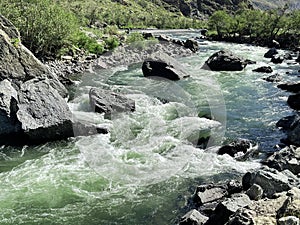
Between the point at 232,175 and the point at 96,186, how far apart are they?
22.2 feet

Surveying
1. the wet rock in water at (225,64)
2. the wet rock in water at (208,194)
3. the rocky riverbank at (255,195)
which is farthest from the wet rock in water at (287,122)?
the wet rock in water at (225,64)

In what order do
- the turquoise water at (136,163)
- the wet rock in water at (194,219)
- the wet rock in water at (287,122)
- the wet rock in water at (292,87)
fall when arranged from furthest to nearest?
the wet rock in water at (292,87) < the wet rock in water at (287,122) < the turquoise water at (136,163) < the wet rock in water at (194,219)

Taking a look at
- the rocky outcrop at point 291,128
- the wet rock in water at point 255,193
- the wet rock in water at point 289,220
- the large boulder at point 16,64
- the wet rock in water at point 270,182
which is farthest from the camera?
the large boulder at point 16,64

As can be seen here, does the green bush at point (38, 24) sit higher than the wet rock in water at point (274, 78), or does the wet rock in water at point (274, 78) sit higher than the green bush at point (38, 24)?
the green bush at point (38, 24)

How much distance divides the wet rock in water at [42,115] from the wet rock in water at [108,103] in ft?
11.5

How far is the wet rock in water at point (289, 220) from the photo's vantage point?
911 centimetres

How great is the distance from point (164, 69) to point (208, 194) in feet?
86.6

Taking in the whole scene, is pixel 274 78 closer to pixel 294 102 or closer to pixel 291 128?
pixel 294 102

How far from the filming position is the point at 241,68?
46125 mm

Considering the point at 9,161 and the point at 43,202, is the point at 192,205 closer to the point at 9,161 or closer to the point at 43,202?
the point at 43,202

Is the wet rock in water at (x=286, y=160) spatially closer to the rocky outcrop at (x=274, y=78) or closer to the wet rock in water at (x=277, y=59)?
the rocky outcrop at (x=274, y=78)

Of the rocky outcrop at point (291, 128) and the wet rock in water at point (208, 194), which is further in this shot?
the rocky outcrop at point (291, 128)

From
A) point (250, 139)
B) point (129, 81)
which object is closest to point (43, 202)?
point (250, 139)

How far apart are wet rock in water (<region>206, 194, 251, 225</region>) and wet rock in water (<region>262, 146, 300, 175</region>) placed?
16.9 ft
